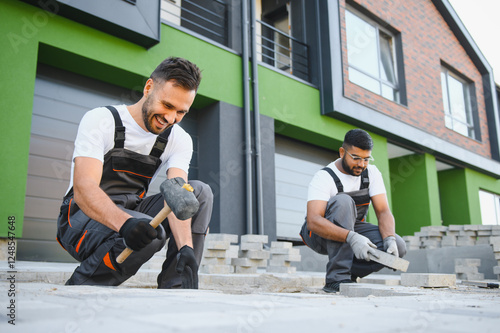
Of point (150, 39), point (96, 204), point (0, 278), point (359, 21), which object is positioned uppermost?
point (359, 21)

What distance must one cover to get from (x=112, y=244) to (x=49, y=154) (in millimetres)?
4108

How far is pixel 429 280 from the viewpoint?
3.29 metres

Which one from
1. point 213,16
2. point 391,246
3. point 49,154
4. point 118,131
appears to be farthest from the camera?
point 213,16

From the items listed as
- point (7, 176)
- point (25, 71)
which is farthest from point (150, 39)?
point (7, 176)

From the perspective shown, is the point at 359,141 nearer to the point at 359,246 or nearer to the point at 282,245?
the point at 359,246

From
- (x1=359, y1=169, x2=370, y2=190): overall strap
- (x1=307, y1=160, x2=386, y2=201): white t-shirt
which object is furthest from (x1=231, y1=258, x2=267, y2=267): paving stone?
(x1=359, y1=169, x2=370, y2=190): overall strap

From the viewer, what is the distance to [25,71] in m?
5.35

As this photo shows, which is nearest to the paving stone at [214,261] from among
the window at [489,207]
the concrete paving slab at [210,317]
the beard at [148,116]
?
the beard at [148,116]

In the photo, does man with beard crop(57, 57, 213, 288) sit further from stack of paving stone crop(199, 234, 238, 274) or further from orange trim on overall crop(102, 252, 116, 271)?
stack of paving stone crop(199, 234, 238, 274)

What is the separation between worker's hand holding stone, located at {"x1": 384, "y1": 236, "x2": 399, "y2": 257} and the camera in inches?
150

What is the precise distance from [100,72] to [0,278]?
13.2 feet

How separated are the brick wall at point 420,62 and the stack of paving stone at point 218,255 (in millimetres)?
5164

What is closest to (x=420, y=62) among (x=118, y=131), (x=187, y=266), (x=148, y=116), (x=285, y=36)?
(x=285, y=36)

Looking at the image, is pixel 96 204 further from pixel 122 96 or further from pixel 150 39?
pixel 122 96
